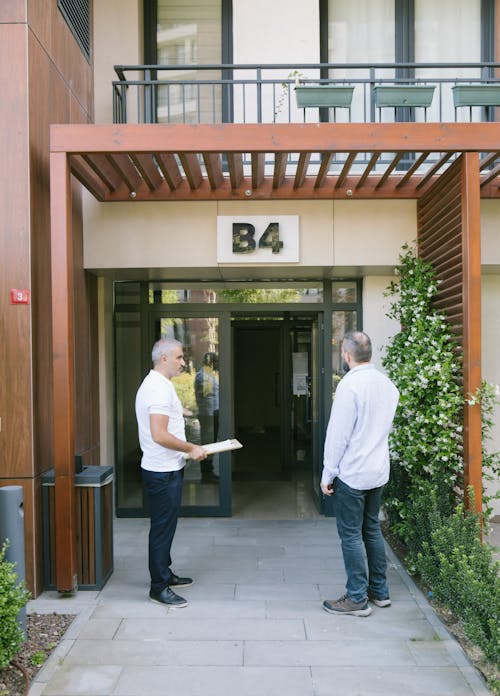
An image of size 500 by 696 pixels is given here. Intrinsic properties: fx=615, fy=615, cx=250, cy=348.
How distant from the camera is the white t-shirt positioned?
4.09 m

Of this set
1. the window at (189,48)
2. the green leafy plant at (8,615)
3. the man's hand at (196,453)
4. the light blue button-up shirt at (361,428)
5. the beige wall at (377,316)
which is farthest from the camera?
the window at (189,48)

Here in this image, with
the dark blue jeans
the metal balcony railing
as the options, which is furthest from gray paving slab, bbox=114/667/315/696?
the metal balcony railing

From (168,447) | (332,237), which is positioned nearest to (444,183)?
(332,237)

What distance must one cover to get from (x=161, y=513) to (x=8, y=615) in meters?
1.28

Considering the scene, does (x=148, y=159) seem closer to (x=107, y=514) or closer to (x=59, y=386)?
(x=59, y=386)

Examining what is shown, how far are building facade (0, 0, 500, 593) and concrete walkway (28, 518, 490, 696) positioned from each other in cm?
72

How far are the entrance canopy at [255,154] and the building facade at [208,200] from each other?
18 millimetres

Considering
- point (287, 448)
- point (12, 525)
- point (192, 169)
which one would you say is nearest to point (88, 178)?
point (192, 169)

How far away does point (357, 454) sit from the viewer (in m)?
3.96

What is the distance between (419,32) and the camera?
21.8 ft

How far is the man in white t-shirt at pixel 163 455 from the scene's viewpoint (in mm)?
4105

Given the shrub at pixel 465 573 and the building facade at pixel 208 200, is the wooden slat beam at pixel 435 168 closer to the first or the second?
the building facade at pixel 208 200

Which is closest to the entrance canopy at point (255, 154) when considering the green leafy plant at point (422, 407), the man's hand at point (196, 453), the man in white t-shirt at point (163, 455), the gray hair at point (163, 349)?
the green leafy plant at point (422, 407)

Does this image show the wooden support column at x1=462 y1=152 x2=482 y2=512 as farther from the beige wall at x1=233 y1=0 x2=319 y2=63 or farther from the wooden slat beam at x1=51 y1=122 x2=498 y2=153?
the beige wall at x1=233 y1=0 x2=319 y2=63
